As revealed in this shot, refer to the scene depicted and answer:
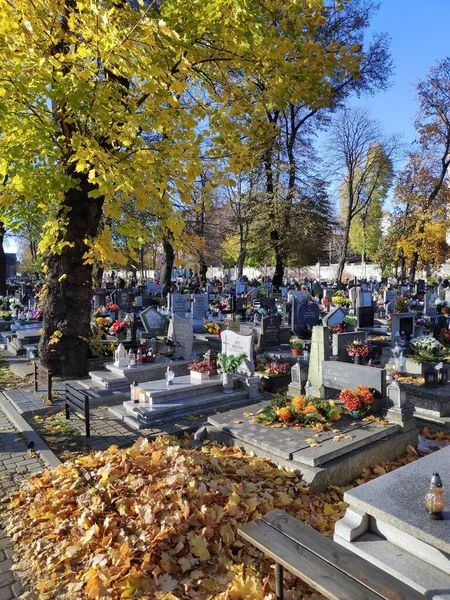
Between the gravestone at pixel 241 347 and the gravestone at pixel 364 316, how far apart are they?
8.10 meters

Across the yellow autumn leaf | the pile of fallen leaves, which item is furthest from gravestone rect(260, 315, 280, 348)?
the yellow autumn leaf

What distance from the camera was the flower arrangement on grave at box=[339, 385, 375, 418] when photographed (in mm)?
6738

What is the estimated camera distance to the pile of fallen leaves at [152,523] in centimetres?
354

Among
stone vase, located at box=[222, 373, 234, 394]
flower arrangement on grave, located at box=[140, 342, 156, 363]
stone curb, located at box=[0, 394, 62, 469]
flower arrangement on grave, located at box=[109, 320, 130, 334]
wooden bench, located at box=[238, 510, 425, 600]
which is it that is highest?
flower arrangement on grave, located at box=[109, 320, 130, 334]

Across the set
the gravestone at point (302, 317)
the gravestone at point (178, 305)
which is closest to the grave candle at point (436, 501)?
the gravestone at point (302, 317)

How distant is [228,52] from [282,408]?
6.11 m

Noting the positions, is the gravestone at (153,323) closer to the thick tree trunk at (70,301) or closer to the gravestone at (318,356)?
the thick tree trunk at (70,301)

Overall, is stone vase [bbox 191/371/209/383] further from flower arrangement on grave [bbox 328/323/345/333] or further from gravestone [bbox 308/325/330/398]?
flower arrangement on grave [bbox 328/323/345/333]

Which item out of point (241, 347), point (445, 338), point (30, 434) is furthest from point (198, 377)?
point (445, 338)

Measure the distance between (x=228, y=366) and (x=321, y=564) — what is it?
6182 mm

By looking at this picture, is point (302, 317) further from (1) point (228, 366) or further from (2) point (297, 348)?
(1) point (228, 366)

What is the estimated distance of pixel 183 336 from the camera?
11.3m

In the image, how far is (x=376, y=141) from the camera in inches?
1359

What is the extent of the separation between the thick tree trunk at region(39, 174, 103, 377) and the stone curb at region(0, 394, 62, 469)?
1.74 metres
